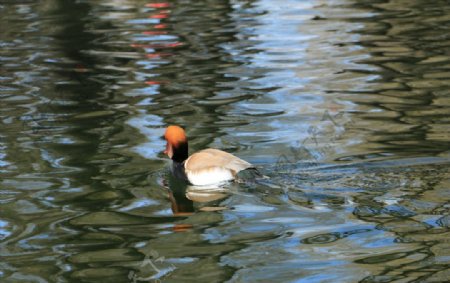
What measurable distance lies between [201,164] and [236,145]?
151 centimetres

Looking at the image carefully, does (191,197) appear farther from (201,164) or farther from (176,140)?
(176,140)

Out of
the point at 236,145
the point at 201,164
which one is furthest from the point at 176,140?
the point at 236,145

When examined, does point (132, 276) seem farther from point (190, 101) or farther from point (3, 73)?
point (3, 73)

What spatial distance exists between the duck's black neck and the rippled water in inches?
11.5

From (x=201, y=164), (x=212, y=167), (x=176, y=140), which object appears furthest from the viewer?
(x=176, y=140)

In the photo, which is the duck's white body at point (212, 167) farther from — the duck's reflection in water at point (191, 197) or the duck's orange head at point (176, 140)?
the duck's orange head at point (176, 140)

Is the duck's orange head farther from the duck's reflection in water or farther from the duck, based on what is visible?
the duck's reflection in water

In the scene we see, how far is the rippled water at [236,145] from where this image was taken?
7.78 meters

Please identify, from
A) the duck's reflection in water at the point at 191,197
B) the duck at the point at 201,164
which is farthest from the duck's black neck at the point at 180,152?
the duck's reflection in water at the point at 191,197

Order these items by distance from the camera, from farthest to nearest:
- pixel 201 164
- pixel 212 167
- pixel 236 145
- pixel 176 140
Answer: pixel 236 145 < pixel 176 140 < pixel 201 164 < pixel 212 167

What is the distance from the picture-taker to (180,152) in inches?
395

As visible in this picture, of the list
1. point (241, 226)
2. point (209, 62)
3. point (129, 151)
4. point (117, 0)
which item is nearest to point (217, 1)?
point (117, 0)

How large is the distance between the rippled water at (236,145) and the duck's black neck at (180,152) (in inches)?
11.5

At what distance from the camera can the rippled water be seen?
25.5ft
